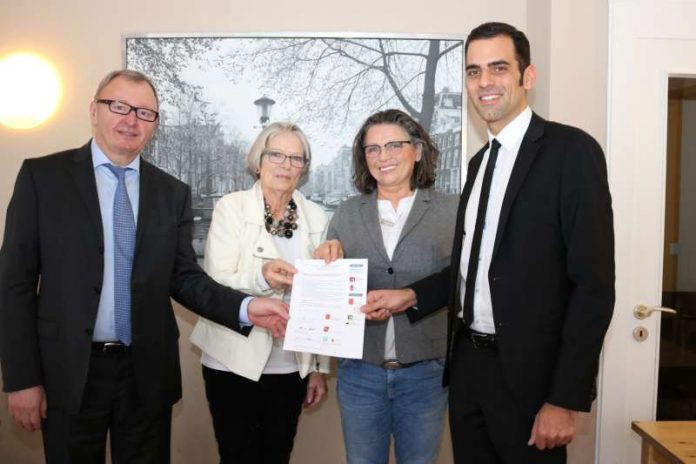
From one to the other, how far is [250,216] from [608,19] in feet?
6.68

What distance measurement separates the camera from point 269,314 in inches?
85.8

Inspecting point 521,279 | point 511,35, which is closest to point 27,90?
point 511,35

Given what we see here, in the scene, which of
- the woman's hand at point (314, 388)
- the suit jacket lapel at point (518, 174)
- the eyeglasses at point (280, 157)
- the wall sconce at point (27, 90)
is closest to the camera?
the suit jacket lapel at point (518, 174)

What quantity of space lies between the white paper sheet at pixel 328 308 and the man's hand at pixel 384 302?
0.03 metres

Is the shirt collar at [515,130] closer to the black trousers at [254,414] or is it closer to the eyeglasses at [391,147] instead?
the eyeglasses at [391,147]

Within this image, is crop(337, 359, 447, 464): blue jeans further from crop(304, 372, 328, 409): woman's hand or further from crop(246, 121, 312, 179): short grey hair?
crop(246, 121, 312, 179): short grey hair

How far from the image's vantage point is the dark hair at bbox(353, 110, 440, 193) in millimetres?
2225

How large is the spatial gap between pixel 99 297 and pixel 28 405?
45 centimetres

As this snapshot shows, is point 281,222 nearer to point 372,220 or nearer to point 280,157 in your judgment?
point 280,157

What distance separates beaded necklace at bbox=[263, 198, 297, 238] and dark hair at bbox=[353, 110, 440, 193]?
1.11ft

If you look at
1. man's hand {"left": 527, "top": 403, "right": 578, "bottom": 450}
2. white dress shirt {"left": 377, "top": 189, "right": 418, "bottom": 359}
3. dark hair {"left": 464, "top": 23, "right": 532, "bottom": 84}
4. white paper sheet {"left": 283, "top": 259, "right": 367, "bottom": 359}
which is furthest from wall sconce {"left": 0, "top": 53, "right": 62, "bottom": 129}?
man's hand {"left": 527, "top": 403, "right": 578, "bottom": 450}

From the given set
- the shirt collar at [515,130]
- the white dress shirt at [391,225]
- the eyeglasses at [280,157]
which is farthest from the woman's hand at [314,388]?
the shirt collar at [515,130]

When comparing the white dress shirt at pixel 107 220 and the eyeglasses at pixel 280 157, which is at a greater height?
the eyeglasses at pixel 280 157

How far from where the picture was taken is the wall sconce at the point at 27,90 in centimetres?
298
